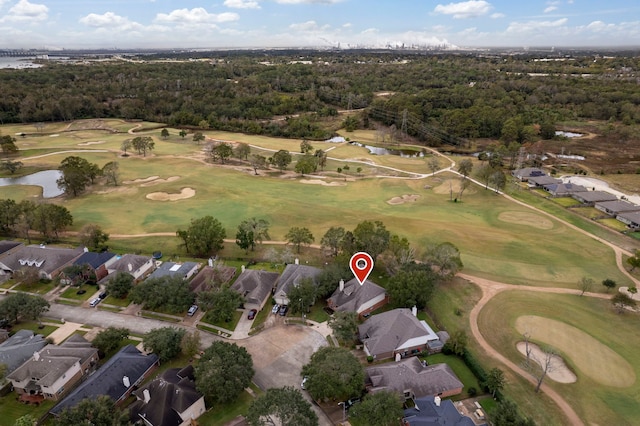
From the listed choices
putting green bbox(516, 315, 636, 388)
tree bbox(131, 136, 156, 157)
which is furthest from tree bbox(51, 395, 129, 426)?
tree bbox(131, 136, 156, 157)

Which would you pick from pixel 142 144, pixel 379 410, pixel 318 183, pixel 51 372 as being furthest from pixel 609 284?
pixel 142 144

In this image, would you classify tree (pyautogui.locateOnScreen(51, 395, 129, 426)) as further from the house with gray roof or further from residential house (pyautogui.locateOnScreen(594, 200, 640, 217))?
residential house (pyautogui.locateOnScreen(594, 200, 640, 217))

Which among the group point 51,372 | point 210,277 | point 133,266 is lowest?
point 51,372

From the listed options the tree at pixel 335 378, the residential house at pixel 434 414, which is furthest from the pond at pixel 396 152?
the residential house at pixel 434 414

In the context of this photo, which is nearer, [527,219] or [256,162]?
[527,219]

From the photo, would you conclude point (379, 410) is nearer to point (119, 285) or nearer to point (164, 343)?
point (164, 343)
